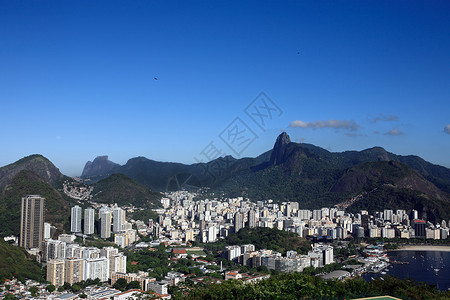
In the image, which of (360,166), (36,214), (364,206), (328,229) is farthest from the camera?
(360,166)

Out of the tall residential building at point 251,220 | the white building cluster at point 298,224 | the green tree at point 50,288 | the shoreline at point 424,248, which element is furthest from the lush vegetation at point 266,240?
the green tree at point 50,288

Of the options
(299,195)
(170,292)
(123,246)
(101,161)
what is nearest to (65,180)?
(123,246)

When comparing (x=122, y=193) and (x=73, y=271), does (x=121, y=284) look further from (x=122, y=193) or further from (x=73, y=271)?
(x=122, y=193)

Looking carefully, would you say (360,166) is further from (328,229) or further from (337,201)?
(328,229)

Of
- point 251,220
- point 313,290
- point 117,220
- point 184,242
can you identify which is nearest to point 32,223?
point 117,220

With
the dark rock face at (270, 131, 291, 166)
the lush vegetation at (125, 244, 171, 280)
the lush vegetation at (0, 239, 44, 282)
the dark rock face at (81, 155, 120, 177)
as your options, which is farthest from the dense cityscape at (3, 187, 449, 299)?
the dark rock face at (81, 155, 120, 177)
